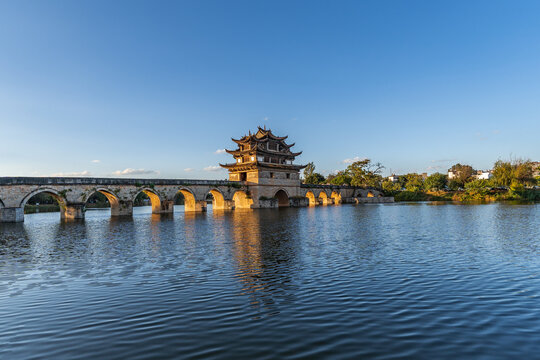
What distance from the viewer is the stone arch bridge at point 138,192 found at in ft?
105

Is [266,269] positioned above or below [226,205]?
below

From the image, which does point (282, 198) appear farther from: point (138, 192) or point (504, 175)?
point (504, 175)

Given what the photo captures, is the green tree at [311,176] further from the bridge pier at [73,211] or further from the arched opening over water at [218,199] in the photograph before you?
the bridge pier at [73,211]

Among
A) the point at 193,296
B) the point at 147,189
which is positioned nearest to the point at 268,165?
the point at 147,189

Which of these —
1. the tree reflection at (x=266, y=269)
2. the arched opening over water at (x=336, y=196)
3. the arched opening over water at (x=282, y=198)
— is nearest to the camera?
the tree reflection at (x=266, y=269)

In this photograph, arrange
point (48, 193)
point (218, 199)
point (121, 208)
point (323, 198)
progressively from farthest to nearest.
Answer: point (323, 198), point (218, 199), point (121, 208), point (48, 193)

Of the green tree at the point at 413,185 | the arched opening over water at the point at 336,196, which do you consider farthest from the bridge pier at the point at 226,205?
the green tree at the point at 413,185

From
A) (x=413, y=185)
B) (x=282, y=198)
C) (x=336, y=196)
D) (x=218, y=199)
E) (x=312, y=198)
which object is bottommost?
(x=312, y=198)

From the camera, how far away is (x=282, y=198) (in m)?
64.4

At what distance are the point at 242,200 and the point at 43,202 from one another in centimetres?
6043

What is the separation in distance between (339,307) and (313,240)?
34.5 ft

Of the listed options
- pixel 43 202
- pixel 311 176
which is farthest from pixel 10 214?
pixel 311 176

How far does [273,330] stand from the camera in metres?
6.05

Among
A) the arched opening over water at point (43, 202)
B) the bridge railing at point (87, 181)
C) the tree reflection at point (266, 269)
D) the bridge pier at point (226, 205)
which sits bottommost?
the tree reflection at point (266, 269)
